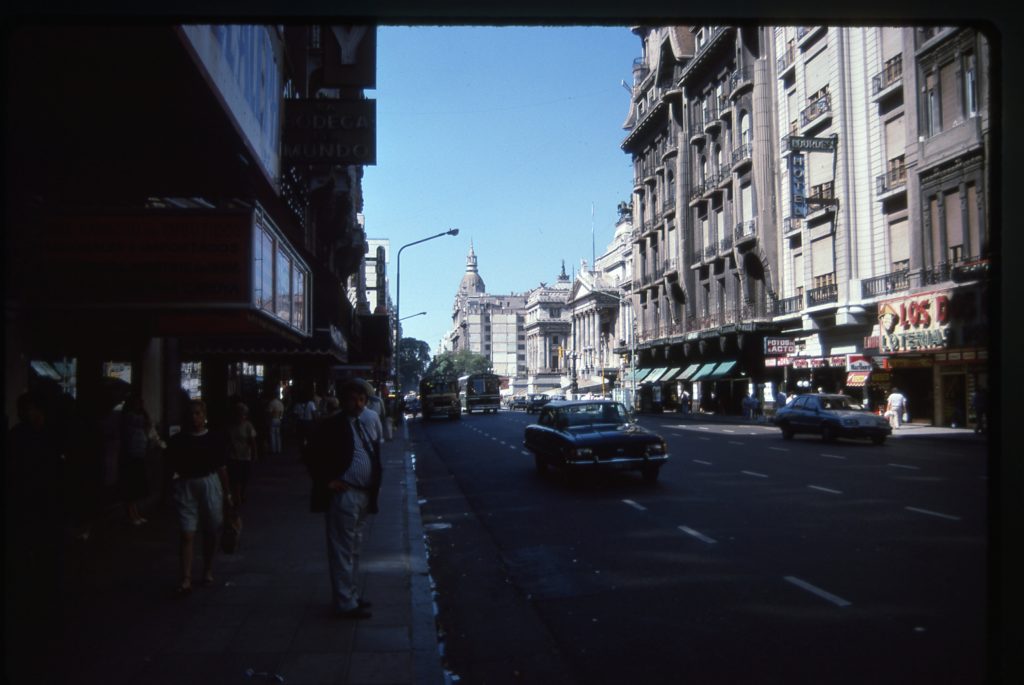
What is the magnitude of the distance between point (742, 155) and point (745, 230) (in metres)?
4.00

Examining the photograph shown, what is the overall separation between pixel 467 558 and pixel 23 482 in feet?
16.9

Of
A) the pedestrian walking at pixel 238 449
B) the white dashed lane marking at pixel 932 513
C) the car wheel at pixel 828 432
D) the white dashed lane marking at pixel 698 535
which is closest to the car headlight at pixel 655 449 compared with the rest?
the white dashed lane marking at pixel 698 535

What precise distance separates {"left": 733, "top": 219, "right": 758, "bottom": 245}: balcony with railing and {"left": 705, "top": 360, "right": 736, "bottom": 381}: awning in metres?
6.98

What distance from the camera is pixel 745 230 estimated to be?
48312mm

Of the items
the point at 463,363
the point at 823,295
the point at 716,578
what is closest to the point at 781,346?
the point at 823,295

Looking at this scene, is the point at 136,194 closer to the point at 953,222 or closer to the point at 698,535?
the point at 698,535

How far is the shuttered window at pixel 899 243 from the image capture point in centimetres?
3303

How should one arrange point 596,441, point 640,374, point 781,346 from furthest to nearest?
point 640,374, point 781,346, point 596,441

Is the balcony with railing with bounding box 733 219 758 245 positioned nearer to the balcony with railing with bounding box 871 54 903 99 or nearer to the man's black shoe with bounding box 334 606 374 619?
the balcony with railing with bounding box 871 54 903 99

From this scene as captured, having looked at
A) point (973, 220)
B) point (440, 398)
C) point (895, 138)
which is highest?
point (895, 138)

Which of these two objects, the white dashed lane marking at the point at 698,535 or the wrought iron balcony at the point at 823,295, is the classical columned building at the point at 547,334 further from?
the white dashed lane marking at the point at 698,535

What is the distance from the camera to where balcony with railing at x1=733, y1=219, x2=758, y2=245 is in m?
47.0

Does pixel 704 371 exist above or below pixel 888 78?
below

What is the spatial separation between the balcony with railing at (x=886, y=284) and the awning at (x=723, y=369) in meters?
14.8
